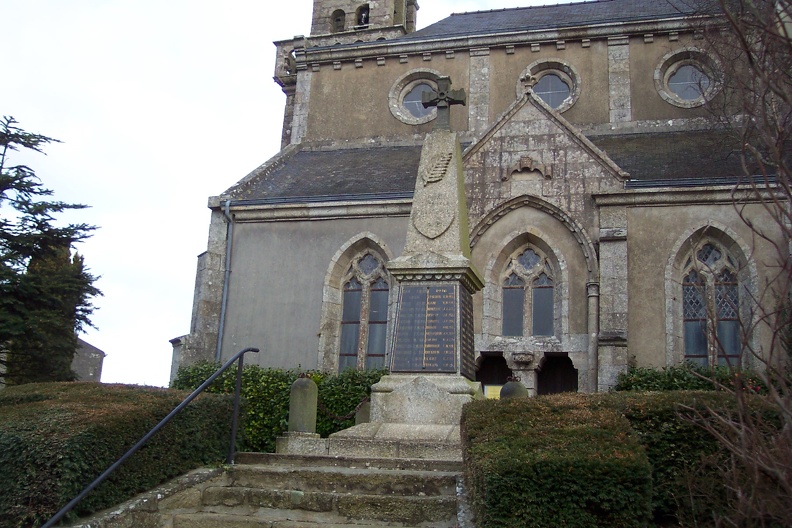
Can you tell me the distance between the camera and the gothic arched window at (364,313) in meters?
17.6

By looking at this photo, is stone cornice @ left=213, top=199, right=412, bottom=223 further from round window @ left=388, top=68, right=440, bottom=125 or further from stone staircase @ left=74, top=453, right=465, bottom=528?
stone staircase @ left=74, top=453, right=465, bottom=528

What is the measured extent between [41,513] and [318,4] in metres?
26.5

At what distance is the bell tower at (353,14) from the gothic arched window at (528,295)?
15.0 metres

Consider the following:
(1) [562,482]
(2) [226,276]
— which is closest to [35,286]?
(2) [226,276]

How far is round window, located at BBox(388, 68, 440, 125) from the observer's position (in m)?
21.8

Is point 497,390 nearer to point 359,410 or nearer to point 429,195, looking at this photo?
point 359,410

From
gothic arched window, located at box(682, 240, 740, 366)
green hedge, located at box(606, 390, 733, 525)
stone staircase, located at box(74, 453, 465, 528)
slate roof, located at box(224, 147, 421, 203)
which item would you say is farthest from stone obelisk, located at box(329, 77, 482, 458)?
slate roof, located at box(224, 147, 421, 203)

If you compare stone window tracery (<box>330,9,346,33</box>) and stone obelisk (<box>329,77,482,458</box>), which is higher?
stone window tracery (<box>330,9,346,33</box>)

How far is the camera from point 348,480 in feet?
25.0

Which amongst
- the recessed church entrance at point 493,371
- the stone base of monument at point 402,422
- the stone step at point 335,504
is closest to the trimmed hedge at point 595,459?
the stone step at point 335,504

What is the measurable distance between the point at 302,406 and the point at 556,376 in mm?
7200

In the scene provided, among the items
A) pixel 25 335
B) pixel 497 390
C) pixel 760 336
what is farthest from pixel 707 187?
pixel 25 335

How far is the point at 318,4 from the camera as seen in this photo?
3036 cm

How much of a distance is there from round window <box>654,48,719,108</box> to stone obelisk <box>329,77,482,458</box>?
10.7m
